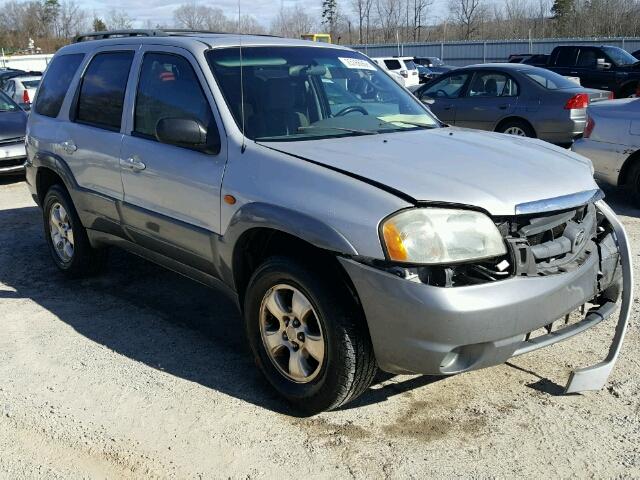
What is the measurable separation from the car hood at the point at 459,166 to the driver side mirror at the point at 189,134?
1.24ft

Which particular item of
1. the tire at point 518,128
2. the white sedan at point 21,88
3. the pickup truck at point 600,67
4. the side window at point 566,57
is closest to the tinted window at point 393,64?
the pickup truck at point 600,67

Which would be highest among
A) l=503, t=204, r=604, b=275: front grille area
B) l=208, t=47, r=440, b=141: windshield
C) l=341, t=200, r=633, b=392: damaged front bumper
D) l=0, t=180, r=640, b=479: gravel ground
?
l=208, t=47, r=440, b=141: windshield

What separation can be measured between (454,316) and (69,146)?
3535mm

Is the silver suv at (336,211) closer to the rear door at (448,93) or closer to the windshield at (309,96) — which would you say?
the windshield at (309,96)

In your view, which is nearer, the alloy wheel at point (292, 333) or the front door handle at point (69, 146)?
the alloy wheel at point (292, 333)

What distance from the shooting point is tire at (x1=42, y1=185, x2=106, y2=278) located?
5.45 metres

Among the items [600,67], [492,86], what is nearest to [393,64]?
[600,67]

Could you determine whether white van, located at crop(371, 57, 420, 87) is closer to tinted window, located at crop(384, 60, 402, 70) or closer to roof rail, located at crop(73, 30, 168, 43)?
tinted window, located at crop(384, 60, 402, 70)

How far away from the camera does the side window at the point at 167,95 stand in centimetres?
404

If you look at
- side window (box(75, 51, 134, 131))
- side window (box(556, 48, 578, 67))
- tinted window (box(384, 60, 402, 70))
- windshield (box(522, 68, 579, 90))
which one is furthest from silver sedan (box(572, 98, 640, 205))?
tinted window (box(384, 60, 402, 70))

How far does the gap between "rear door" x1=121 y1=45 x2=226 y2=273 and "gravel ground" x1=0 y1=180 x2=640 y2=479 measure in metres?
0.67

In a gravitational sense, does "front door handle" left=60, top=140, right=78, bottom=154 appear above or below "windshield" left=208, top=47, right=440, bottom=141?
below

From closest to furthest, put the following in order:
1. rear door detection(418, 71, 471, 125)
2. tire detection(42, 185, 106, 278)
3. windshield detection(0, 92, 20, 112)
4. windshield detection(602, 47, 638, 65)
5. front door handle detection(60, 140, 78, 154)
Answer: front door handle detection(60, 140, 78, 154) → tire detection(42, 185, 106, 278) → windshield detection(0, 92, 20, 112) → rear door detection(418, 71, 471, 125) → windshield detection(602, 47, 638, 65)

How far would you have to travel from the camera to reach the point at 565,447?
3172mm
